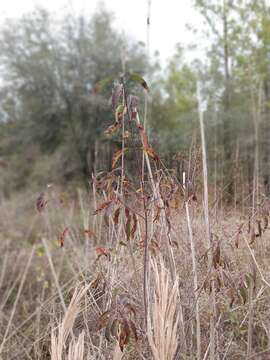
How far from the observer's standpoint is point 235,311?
1.48 m

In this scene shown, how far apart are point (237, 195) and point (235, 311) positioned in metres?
0.44

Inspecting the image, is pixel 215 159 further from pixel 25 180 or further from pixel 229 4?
pixel 25 180

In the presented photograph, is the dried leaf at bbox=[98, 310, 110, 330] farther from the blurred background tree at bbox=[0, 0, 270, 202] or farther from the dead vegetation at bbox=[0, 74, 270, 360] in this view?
the blurred background tree at bbox=[0, 0, 270, 202]

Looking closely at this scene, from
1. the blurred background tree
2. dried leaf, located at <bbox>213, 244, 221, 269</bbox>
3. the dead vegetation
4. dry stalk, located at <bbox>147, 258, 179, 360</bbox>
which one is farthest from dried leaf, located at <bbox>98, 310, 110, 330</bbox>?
the blurred background tree

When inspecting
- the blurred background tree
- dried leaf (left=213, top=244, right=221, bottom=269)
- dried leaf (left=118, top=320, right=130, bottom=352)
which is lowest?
dried leaf (left=118, top=320, right=130, bottom=352)

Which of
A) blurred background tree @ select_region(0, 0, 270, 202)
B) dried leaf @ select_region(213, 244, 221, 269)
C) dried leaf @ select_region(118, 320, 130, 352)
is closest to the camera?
dried leaf @ select_region(118, 320, 130, 352)

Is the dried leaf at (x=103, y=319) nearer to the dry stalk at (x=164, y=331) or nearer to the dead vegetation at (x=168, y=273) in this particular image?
the dead vegetation at (x=168, y=273)

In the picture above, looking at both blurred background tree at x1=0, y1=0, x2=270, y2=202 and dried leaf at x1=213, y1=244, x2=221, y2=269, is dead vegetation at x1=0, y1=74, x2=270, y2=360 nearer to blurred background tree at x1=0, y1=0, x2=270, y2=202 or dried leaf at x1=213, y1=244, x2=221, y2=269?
dried leaf at x1=213, y1=244, x2=221, y2=269

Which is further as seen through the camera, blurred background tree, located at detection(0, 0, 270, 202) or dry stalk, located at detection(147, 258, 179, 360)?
blurred background tree, located at detection(0, 0, 270, 202)

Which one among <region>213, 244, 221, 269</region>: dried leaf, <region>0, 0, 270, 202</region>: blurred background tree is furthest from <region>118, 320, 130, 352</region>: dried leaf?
<region>0, 0, 270, 202</region>: blurred background tree

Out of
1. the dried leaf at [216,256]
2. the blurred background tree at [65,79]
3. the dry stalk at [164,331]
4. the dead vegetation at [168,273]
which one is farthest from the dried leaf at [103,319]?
the blurred background tree at [65,79]

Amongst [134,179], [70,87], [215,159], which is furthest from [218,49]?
[134,179]

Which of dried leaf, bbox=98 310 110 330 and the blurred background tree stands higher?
the blurred background tree

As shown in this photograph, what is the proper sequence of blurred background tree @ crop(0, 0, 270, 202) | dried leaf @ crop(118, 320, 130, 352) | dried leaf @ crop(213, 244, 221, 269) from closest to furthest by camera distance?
dried leaf @ crop(118, 320, 130, 352) → dried leaf @ crop(213, 244, 221, 269) → blurred background tree @ crop(0, 0, 270, 202)
